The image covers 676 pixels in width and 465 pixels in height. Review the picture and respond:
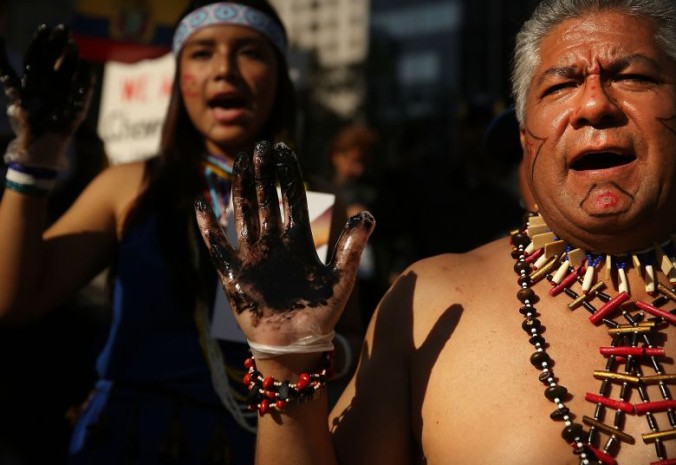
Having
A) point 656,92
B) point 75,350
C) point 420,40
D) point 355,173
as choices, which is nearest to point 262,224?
point 656,92

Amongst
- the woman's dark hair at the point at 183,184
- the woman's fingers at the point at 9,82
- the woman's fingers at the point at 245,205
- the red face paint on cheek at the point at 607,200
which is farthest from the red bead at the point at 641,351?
the woman's fingers at the point at 9,82

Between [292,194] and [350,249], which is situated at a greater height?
[292,194]

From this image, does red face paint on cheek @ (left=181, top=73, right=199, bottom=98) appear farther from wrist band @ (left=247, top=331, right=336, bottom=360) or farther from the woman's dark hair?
wrist band @ (left=247, top=331, right=336, bottom=360)

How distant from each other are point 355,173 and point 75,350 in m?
3.29

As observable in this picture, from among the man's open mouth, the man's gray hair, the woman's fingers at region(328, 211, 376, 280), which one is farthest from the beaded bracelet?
the man's gray hair

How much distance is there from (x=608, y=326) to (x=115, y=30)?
4284 millimetres

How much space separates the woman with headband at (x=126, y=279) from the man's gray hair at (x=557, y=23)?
2.55 ft

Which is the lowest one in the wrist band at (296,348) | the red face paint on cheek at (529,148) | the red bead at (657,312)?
the wrist band at (296,348)

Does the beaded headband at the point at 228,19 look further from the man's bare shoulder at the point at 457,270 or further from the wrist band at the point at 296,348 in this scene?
the wrist band at the point at 296,348

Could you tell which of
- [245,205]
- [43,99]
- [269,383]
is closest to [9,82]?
[43,99]

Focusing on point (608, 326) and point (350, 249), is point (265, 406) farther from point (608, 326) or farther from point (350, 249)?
point (608, 326)

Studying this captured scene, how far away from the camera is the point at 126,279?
101 inches

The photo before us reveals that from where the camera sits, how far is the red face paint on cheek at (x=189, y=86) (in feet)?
9.11

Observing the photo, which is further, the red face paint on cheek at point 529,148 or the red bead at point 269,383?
the red face paint on cheek at point 529,148
